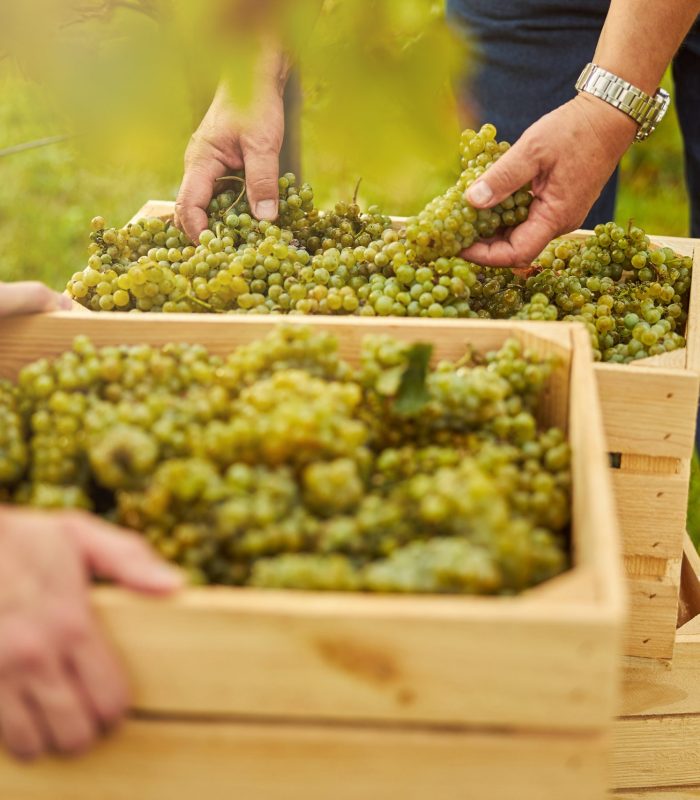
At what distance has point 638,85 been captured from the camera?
5.88 feet

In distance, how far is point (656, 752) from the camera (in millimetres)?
1664

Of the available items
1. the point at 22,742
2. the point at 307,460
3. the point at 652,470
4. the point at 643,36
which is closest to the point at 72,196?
the point at 643,36

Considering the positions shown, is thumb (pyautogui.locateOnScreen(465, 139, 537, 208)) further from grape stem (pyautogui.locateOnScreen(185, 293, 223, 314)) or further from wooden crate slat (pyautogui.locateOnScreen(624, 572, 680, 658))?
wooden crate slat (pyautogui.locateOnScreen(624, 572, 680, 658))

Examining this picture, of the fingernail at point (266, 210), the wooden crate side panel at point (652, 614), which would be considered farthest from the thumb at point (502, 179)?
the wooden crate side panel at point (652, 614)

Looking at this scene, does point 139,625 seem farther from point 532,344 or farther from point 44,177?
point 44,177

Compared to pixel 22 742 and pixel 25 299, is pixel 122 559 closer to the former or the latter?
pixel 22 742

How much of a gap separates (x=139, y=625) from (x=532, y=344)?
28.3 inches

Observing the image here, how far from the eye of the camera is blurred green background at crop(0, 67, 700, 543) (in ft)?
12.8

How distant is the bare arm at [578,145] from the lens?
5.42 ft

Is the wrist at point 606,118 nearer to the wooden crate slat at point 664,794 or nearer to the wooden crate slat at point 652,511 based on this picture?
the wooden crate slat at point 652,511

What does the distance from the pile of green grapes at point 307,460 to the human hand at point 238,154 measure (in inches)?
27.0

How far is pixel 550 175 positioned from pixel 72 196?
3.34m

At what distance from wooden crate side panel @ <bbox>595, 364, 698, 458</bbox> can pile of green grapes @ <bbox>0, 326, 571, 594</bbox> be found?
0.53 ft

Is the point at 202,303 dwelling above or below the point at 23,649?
above
